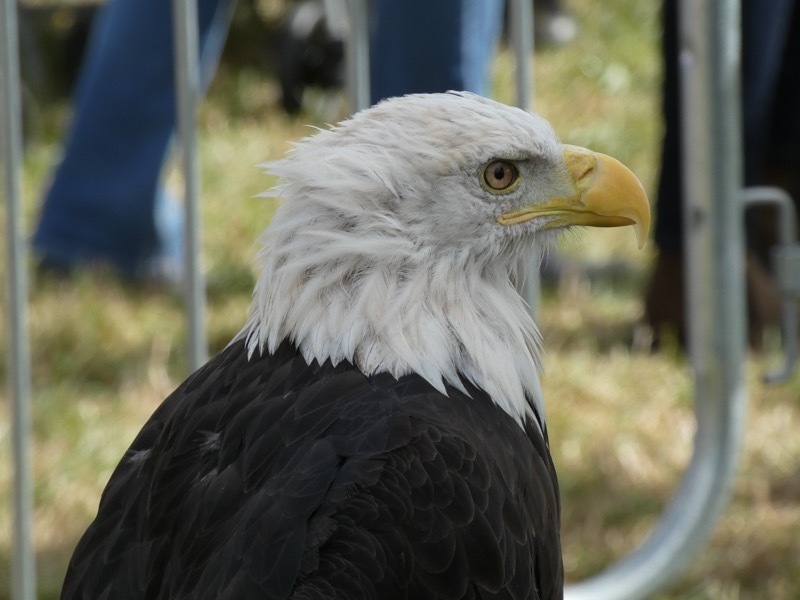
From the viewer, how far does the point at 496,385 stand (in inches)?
104

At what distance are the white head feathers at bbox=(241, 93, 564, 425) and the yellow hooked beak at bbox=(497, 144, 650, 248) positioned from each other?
0.04 meters

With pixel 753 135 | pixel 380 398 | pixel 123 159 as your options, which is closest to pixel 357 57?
pixel 380 398

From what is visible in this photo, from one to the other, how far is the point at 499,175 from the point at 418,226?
0.59 ft

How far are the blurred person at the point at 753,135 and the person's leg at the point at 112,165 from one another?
192 centimetres

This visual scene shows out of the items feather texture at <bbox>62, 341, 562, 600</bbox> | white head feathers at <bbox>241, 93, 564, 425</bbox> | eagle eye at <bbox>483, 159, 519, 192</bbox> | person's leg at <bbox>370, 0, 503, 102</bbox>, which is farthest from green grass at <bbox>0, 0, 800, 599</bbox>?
person's leg at <bbox>370, 0, 503, 102</bbox>

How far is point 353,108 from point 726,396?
1170 mm

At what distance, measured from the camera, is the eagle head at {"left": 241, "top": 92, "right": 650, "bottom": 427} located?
257 centimetres

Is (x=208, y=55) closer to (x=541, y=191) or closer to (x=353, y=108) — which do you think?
(x=353, y=108)

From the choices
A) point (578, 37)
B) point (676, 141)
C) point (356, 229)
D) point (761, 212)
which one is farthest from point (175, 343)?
point (578, 37)

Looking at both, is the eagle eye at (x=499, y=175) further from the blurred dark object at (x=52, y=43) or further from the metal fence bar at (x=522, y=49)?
the blurred dark object at (x=52, y=43)

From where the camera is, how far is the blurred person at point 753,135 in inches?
204

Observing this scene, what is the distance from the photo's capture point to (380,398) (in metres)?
2.46

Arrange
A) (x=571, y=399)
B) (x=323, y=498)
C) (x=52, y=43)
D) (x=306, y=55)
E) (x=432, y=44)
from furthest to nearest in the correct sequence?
(x=52, y=43)
(x=306, y=55)
(x=571, y=399)
(x=432, y=44)
(x=323, y=498)

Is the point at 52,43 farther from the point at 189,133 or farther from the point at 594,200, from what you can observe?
the point at 594,200
